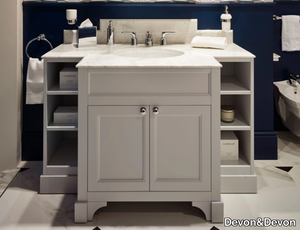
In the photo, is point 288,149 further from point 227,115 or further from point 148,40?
point 148,40

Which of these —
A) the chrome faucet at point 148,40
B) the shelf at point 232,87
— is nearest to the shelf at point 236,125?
the shelf at point 232,87

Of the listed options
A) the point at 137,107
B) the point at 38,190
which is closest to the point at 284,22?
the point at 137,107

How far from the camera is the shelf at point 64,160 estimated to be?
2.31 metres

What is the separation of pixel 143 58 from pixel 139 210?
2.57 feet

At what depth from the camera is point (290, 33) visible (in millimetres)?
3188

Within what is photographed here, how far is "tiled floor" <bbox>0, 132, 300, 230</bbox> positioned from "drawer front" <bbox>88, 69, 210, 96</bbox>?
63 centimetres

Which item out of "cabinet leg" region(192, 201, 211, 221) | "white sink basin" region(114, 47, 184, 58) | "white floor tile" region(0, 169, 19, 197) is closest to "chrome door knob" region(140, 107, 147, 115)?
"cabinet leg" region(192, 201, 211, 221)

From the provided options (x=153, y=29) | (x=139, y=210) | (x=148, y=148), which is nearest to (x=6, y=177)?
(x=139, y=210)

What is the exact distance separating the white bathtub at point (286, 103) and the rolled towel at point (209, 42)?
894 mm

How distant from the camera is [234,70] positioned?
103 inches

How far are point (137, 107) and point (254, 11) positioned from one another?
1267mm

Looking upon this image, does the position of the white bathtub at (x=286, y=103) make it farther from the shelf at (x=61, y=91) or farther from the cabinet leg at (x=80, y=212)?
the cabinet leg at (x=80, y=212)

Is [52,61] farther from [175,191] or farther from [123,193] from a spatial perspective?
[175,191]

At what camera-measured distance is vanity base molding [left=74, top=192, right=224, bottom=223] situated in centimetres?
195
